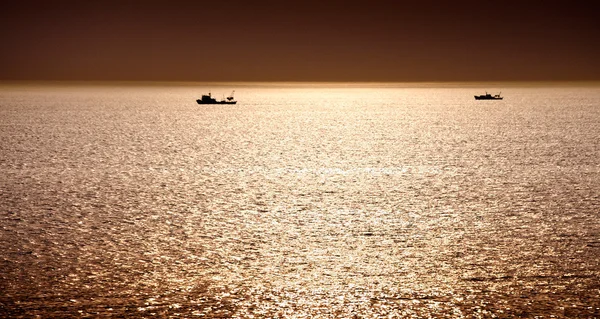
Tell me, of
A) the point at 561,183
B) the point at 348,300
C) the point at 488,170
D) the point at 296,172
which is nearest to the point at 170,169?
the point at 296,172

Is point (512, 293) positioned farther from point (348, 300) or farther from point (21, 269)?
point (21, 269)

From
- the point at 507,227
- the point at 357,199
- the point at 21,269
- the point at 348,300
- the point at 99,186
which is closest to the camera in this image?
the point at 348,300

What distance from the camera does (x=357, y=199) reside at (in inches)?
602

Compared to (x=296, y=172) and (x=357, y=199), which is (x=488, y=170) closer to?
(x=296, y=172)

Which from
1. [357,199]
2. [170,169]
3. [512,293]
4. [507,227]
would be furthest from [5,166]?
[512,293]

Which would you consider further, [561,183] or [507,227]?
[561,183]

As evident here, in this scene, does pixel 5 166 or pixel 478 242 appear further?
pixel 5 166

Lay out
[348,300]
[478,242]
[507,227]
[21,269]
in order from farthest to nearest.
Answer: [507,227] → [478,242] → [21,269] → [348,300]

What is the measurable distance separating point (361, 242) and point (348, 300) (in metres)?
3.08

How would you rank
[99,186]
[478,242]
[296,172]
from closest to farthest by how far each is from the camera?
1. [478,242]
2. [99,186]
3. [296,172]

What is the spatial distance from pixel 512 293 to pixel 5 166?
56.5 ft

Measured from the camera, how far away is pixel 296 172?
20969 mm

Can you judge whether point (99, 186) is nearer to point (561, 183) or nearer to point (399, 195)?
point (399, 195)

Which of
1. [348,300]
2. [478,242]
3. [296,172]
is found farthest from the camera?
[296,172]
